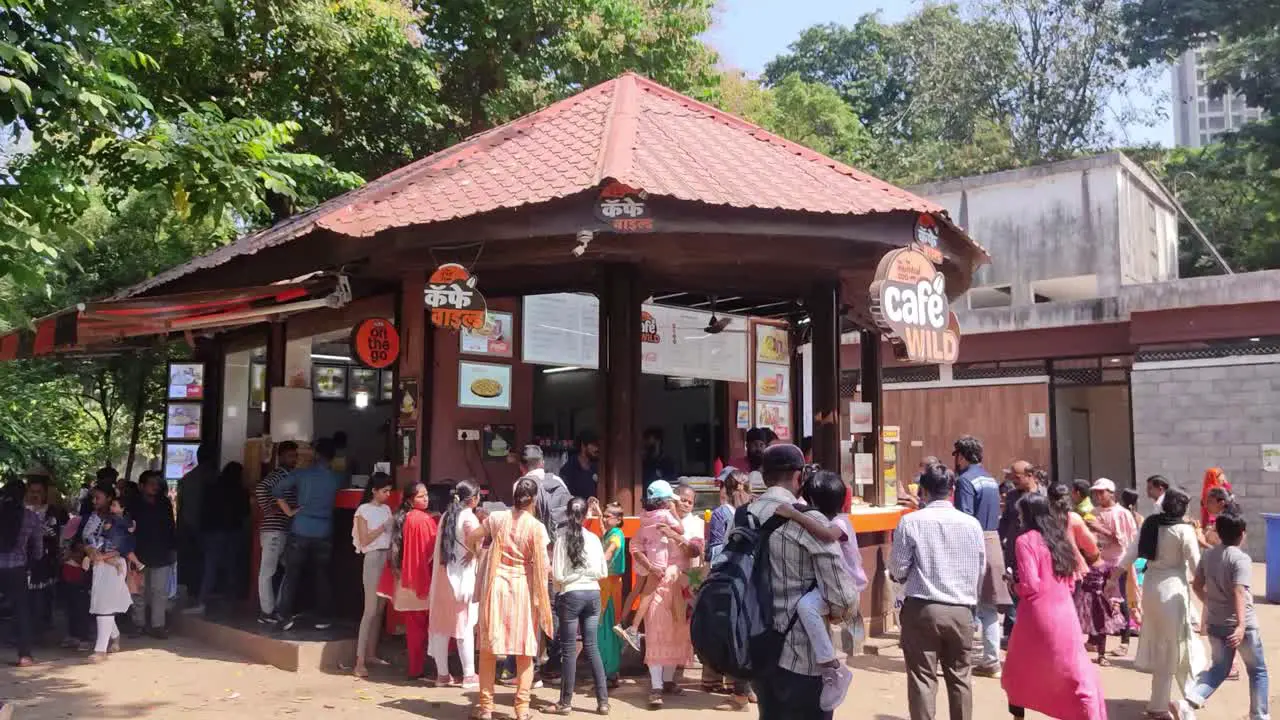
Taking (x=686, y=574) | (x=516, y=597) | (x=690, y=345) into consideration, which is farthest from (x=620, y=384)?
(x=690, y=345)

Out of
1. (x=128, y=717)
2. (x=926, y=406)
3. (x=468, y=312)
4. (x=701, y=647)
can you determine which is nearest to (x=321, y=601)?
(x=128, y=717)

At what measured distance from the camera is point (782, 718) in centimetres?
456

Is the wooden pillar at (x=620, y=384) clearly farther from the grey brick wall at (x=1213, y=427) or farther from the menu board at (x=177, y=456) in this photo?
the grey brick wall at (x=1213, y=427)

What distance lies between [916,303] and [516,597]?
161 inches

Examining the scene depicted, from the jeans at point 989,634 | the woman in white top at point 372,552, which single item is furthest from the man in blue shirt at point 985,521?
the woman in white top at point 372,552

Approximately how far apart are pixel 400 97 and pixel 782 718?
523 inches

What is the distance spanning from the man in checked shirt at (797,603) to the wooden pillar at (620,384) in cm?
440

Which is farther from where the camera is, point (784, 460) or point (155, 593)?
point (155, 593)

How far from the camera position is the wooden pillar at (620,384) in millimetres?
8969

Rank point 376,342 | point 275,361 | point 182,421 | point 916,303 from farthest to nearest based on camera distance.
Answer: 1. point 182,421
2. point 275,361
3. point 376,342
4. point 916,303

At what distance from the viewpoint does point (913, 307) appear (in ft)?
29.1

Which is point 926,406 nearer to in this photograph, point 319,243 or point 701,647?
point 319,243

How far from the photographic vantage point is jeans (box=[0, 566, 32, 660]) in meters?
9.36

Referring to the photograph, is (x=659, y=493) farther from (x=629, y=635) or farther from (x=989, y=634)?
(x=989, y=634)
